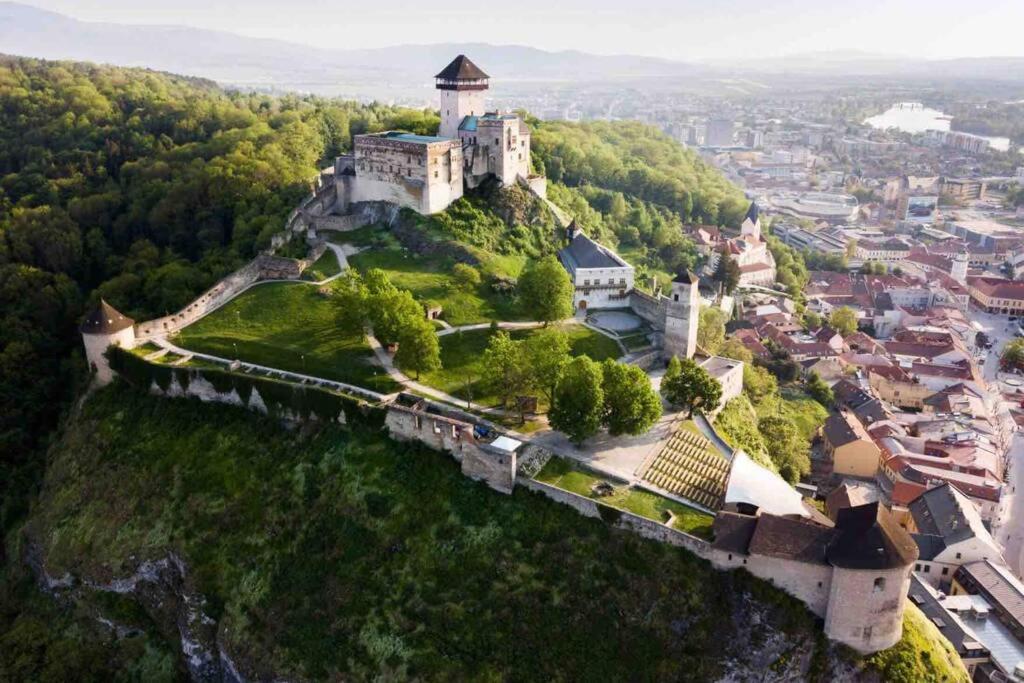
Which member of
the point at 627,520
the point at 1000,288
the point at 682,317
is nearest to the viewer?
the point at 627,520

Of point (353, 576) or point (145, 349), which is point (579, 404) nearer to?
point (353, 576)

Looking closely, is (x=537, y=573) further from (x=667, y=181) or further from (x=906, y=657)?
(x=667, y=181)

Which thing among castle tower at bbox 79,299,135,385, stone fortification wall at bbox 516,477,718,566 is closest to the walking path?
stone fortification wall at bbox 516,477,718,566

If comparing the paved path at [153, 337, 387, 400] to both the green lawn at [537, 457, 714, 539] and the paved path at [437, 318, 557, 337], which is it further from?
the green lawn at [537, 457, 714, 539]

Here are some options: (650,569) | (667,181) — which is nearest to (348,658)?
(650,569)

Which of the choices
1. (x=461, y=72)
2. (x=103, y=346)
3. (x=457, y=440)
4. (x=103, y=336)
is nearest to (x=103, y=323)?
(x=103, y=336)

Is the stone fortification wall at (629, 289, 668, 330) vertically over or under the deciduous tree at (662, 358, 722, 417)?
over

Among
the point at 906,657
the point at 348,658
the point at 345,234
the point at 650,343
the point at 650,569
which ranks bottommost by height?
the point at 348,658
